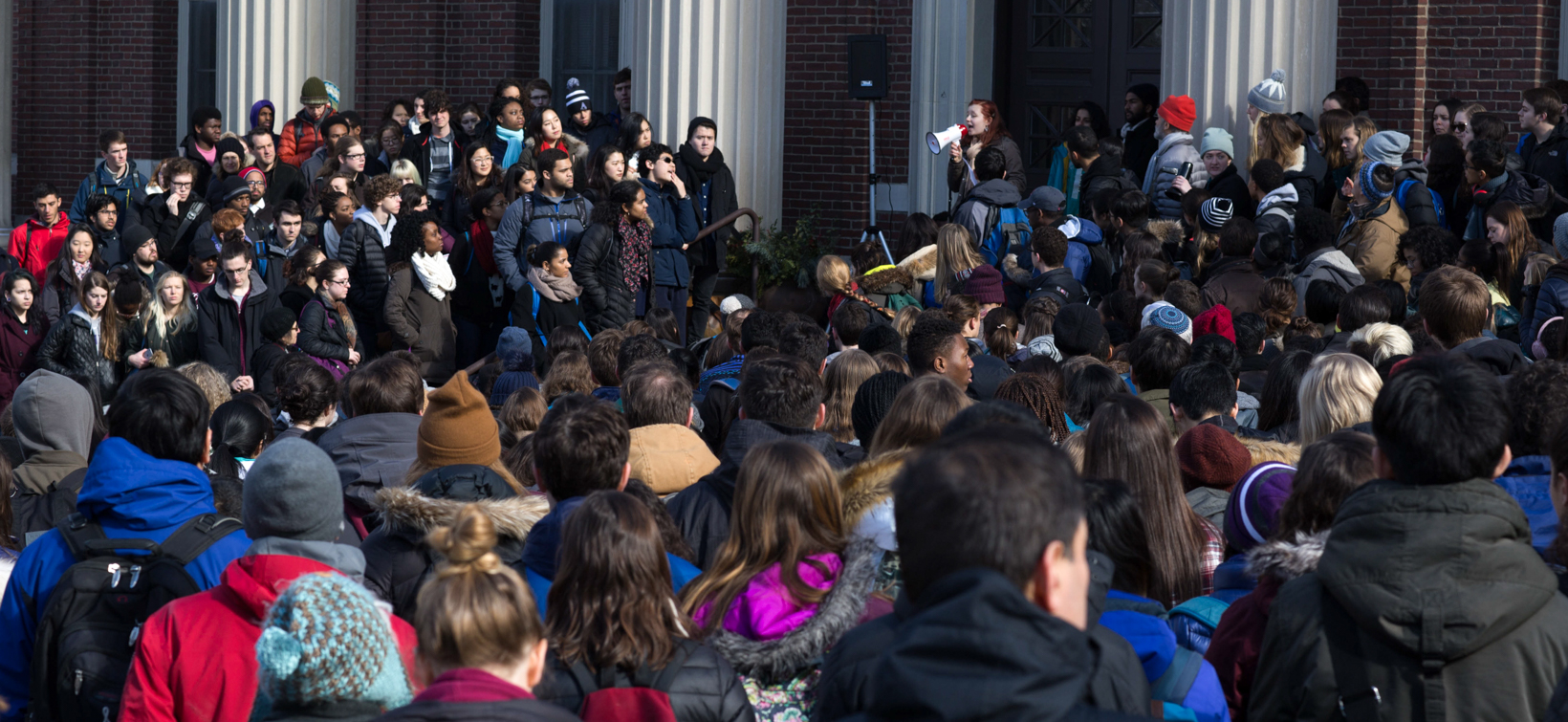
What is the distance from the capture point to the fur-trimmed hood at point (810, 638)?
10.9 ft

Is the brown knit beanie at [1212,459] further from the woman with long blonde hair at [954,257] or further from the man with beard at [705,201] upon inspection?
the man with beard at [705,201]

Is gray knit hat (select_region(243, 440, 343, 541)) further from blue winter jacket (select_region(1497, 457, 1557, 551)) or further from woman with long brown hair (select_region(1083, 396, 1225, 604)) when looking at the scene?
blue winter jacket (select_region(1497, 457, 1557, 551))

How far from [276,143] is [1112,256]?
836 cm

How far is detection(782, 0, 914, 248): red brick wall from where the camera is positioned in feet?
45.0

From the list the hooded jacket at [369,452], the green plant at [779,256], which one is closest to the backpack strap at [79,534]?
the hooded jacket at [369,452]

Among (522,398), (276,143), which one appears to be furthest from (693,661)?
(276,143)

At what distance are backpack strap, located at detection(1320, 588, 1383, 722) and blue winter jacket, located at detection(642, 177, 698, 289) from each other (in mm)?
9161

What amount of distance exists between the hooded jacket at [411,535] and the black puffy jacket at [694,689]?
89 cm

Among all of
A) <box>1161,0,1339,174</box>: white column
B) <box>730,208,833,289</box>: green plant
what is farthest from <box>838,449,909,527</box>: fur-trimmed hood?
<box>730,208,833,289</box>: green plant

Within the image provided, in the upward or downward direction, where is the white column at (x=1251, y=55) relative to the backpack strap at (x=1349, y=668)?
upward

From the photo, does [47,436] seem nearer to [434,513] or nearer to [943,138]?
[434,513]

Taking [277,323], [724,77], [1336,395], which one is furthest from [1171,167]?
[1336,395]

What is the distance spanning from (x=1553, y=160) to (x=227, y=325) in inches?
325

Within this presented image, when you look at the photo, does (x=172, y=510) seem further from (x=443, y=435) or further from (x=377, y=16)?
(x=377, y=16)
